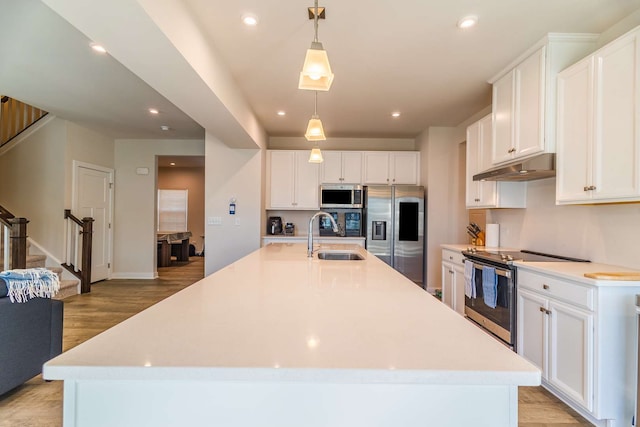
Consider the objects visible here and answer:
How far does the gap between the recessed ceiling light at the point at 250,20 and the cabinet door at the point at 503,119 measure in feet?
7.28

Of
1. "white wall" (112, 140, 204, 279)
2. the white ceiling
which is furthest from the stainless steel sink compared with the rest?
"white wall" (112, 140, 204, 279)

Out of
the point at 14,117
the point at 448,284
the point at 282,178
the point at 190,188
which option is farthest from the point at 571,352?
the point at 190,188

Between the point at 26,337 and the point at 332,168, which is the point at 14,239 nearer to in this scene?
the point at 26,337

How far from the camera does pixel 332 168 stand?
534cm

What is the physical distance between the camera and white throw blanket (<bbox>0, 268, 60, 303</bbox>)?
2104mm

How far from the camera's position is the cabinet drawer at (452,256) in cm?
347

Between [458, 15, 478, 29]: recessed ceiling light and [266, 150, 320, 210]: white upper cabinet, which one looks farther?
[266, 150, 320, 210]: white upper cabinet

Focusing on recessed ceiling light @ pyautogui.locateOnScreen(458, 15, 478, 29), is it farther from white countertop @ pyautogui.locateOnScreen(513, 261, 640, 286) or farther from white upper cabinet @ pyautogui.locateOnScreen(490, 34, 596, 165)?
white countertop @ pyautogui.locateOnScreen(513, 261, 640, 286)

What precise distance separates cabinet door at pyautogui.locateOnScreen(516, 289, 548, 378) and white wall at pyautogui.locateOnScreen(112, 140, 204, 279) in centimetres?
546

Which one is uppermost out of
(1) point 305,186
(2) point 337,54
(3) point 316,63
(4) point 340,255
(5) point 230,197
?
(2) point 337,54

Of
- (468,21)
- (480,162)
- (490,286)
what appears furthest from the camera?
(480,162)

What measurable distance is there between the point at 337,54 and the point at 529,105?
162 centimetres

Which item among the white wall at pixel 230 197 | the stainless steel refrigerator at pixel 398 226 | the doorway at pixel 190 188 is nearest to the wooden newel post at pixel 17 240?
the white wall at pixel 230 197

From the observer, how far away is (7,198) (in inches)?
195
